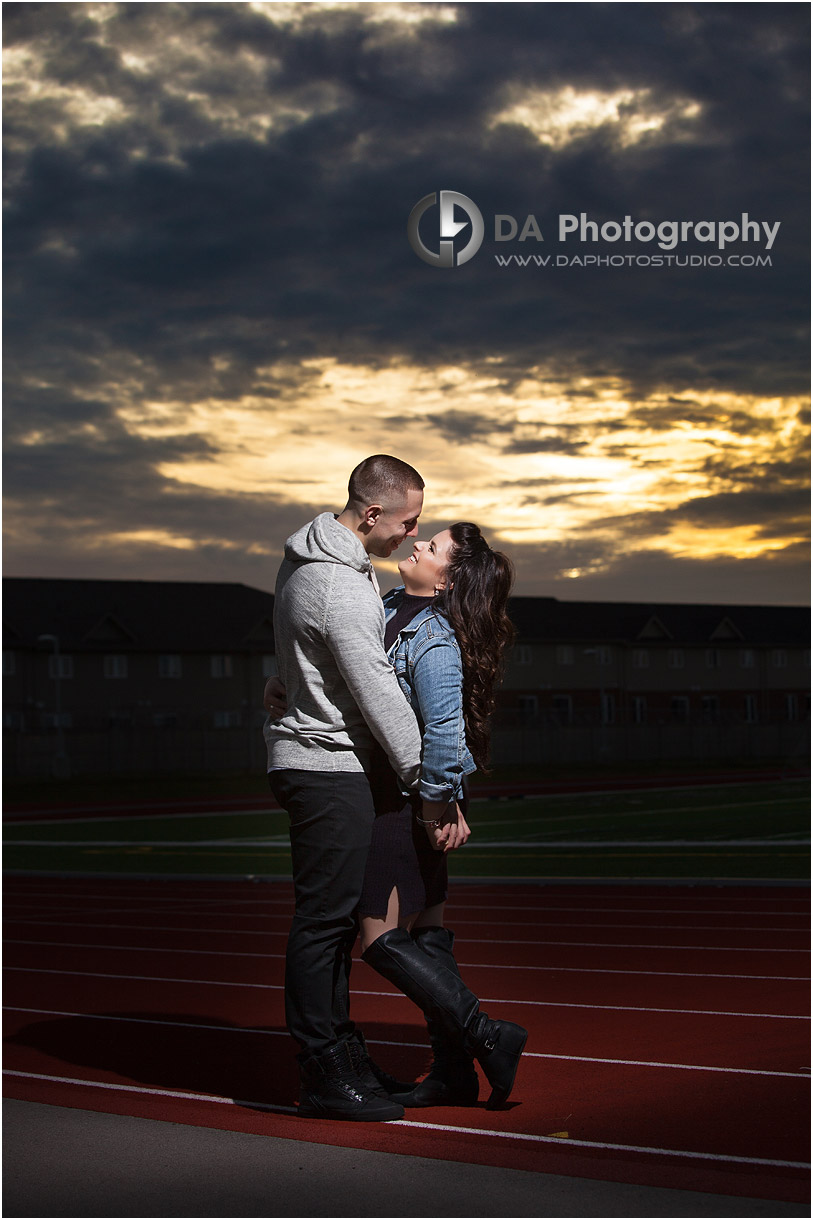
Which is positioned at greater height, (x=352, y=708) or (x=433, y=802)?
(x=352, y=708)

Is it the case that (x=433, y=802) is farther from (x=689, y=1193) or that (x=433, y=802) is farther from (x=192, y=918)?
(x=192, y=918)

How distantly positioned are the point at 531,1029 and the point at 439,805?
272cm

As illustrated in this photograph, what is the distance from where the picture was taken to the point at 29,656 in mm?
62500

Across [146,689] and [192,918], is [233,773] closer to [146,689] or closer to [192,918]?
[146,689]

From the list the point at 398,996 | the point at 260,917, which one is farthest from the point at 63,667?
Result: the point at 398,996

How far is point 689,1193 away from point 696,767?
1871 inches

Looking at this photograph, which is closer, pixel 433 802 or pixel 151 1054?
pixel 433 802

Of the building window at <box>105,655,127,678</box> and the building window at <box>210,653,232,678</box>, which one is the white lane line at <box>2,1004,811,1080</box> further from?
the building window at <box>210,653,232,678</box>

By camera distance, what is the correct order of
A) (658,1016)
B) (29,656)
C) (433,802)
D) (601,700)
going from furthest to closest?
(601,700)
(29,656)
(658,1016)
(433,802)

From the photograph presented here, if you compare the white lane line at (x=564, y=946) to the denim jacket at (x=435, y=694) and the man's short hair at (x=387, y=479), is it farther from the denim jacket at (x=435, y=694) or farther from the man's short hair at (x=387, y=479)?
the man's short hair at (x=387, y=479)

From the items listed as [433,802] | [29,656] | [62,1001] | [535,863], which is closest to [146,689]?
[29,656]

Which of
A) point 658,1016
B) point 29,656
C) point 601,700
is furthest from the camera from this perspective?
point 601,700

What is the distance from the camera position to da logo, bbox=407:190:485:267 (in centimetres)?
1219

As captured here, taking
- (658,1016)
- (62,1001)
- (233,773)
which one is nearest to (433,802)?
(658,1016)
